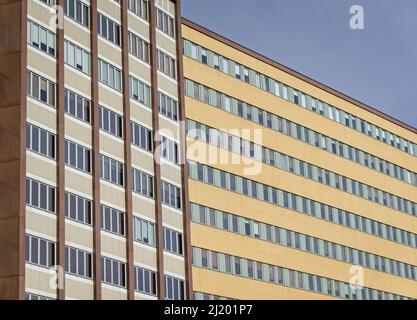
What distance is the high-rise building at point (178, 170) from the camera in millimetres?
62531

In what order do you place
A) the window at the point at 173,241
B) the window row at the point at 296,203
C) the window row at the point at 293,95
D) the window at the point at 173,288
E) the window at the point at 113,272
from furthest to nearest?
1. the window row at the point at 293,95
2. the window row at the point at 296,203
3. the window at the point at 173,241
4. the window at the point at 173,288
5. the window at the point at 113,272

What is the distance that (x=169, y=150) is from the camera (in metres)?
76.4

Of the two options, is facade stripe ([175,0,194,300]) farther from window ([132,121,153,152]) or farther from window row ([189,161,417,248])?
window ([132,121,153,152])

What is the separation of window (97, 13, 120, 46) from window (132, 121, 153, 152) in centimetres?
637

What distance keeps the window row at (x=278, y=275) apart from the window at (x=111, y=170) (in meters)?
10.00

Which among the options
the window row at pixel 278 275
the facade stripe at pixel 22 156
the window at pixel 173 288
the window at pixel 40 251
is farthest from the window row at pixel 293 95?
the window at pixel 40 251

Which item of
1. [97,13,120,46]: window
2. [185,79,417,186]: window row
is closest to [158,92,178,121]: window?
[185,79,417,186]: window row

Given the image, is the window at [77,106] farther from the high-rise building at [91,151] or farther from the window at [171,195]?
the window at [171,195]

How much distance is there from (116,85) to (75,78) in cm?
519

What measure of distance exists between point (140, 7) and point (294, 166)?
2285 cm

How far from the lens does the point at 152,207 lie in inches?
2881

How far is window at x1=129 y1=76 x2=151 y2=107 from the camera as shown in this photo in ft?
244

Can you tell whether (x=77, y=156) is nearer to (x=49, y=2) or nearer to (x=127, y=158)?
(x=127, y=158)
